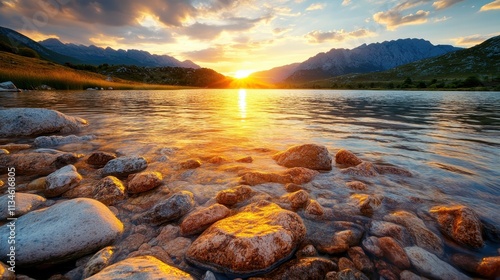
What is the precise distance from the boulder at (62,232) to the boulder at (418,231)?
4.46 metres

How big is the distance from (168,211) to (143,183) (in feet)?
4.41

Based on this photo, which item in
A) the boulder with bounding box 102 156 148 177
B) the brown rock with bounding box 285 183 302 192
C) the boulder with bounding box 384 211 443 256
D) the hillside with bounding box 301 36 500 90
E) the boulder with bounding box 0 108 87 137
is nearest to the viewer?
the boulder with bounding box 384 211 443 256

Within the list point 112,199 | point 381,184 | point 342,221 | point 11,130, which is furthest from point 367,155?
point 11,130

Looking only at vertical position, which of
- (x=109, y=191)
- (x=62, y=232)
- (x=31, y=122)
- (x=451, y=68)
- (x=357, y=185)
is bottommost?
(x=357, y=185)

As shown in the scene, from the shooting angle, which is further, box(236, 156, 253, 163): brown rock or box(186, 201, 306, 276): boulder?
box(236, 156, 253, 163): brown rock

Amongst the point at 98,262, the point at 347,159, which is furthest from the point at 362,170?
the point at 98,262

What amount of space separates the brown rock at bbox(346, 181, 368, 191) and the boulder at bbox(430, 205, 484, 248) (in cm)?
135

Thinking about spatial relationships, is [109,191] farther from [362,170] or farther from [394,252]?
[362,170]

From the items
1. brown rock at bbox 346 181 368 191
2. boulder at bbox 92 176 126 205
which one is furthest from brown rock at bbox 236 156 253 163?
boulder at bbox 92 176 126 205

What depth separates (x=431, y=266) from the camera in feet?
9.78

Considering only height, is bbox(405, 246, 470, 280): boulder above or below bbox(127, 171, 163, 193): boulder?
below

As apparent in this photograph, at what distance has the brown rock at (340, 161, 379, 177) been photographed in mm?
5997

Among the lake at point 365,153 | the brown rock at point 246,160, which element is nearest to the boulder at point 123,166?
the lake at point 365,153

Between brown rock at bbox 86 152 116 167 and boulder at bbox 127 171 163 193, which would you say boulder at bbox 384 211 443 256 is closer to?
boulder at bbox 127 171 163 193
